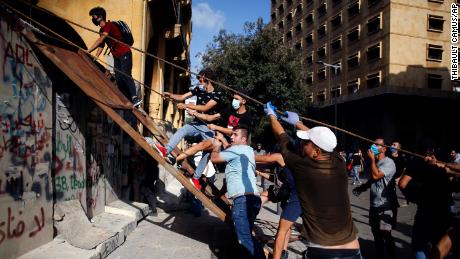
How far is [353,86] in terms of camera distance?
33750mm

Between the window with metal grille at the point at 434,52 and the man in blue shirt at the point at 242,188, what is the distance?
30.9 meters

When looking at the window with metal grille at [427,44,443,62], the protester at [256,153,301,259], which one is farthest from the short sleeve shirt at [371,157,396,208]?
the window with metal grille at [427,44,443,62]

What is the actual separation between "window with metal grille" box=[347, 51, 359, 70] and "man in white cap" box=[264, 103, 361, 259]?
32814mm

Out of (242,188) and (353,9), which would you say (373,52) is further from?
(242,188)

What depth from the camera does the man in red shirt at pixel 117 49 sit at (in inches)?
261

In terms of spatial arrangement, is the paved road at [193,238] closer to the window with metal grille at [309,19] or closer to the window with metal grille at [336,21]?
the window with metal grille at [336,21]

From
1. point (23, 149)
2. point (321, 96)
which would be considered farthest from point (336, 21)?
point (23, 149)

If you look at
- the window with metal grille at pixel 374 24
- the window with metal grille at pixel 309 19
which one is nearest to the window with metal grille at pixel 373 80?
the window with metal grille at pixel 374 24

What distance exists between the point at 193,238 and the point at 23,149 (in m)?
3.37

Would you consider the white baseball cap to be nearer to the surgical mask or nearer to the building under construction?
the surgical mask

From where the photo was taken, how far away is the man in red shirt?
6.63 m

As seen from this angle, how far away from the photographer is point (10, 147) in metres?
4.00

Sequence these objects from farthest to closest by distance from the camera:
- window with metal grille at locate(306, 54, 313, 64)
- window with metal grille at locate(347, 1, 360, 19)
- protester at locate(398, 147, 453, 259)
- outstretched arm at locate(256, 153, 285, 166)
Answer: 1. window with metal grille at locate(306, 54, 313, 64)
2. window with metal grille at locate(347, 1, 360, 19)
3. outstretched arm at locate(256, 153, 285, 166)
4. protester at locate(398, 147, 453, 259)

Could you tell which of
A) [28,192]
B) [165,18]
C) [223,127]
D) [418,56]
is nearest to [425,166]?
[223,127]
